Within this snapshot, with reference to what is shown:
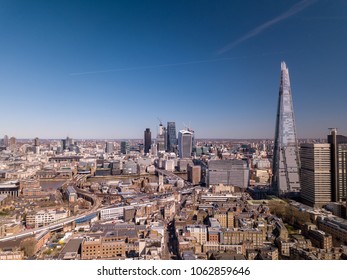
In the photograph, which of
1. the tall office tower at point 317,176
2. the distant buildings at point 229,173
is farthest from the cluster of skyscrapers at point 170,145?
the tall office tower at point 317,176

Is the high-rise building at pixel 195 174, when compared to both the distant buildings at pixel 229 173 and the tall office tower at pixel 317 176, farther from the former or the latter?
the tall office tower at pixel 317 176

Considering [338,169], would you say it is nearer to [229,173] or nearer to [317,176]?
[317,176]

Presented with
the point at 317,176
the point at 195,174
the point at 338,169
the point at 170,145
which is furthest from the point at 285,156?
the point at 170,145

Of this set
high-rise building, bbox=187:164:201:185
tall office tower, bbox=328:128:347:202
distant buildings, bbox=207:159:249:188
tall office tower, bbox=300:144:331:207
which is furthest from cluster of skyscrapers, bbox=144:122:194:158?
tall office tower, bbox=328:128:347:202

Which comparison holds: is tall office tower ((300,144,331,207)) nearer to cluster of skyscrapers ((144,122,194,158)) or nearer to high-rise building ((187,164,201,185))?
cluster of skyscrapers ((144,122,194,158))

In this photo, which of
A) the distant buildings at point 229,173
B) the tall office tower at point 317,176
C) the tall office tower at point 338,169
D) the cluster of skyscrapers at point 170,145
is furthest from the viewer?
the cluster of skyscrapers at point 170,145

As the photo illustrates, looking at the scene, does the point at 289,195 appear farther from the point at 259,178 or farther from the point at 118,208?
the point at 118,208

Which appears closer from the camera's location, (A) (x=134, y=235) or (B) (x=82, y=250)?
(B) (x=82, y=250)
